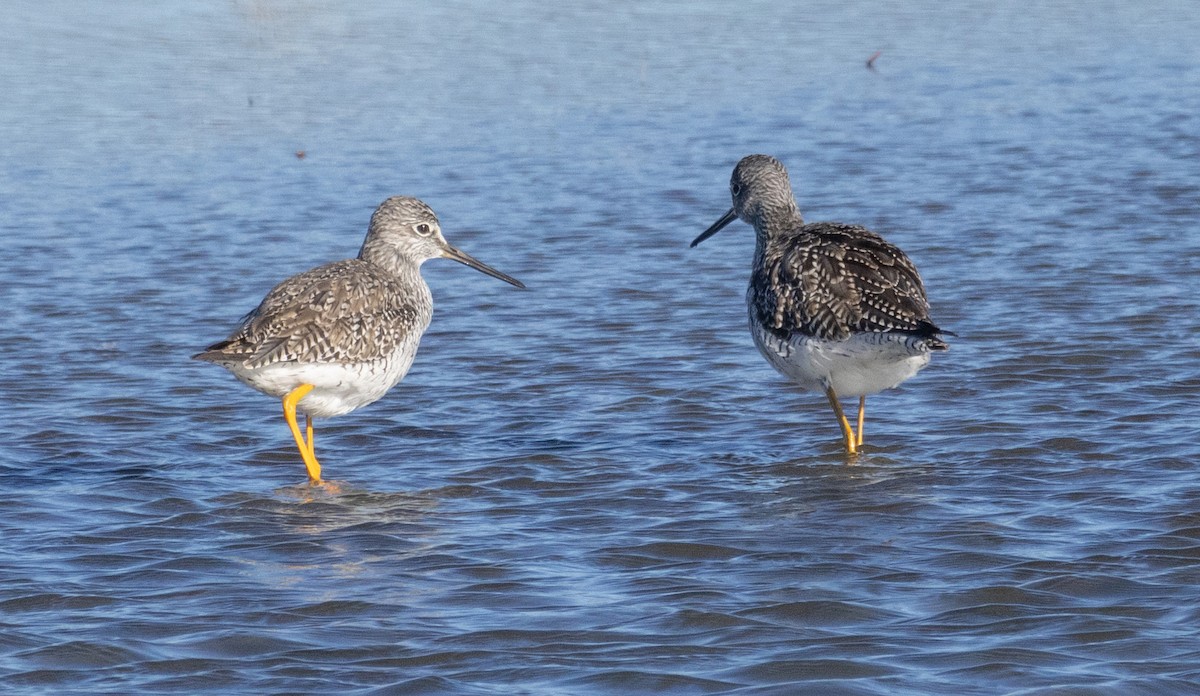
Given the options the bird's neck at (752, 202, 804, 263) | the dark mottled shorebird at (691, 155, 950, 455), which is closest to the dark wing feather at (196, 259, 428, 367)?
the dark mottled shorebird at (691, 155, 950, 455)

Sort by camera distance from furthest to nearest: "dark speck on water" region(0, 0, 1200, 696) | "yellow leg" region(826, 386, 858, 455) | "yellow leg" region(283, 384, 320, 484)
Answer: "yellow leg" region(826, 386, 858, 455) < "yellow leg" region(283, 384, 320, 484) < "dark speck on water" region(0, 0, 1200, 696)

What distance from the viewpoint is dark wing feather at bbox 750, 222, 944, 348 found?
882 centimetres

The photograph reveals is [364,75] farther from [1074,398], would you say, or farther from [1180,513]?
[1180,513]

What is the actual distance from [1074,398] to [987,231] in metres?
4.25

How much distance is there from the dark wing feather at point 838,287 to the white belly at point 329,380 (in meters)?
2.08

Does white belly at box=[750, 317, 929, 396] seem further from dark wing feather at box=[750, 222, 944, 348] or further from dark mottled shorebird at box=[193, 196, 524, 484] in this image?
dark mottled shorebird at box=[193, 196, 524, 484]

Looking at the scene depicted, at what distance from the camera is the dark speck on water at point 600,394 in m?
6.61

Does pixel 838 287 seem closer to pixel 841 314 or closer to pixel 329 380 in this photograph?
pixel 841 314

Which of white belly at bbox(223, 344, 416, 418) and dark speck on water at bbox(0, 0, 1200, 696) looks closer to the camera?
dark speck on water at bbox(0, 0, 1200, 696)

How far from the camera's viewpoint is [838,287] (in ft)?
29.7

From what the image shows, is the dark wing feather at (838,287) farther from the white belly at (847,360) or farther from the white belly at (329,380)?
the white belly at (329,380)

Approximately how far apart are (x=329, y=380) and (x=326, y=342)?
7.8 inches

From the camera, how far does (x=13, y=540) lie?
26.0 feet

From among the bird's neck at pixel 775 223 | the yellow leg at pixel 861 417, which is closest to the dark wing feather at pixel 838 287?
the bird's neck at pixel 775 223
